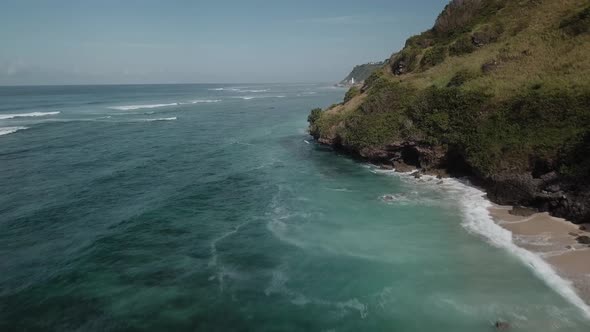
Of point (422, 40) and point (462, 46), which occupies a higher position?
point (422, 40)

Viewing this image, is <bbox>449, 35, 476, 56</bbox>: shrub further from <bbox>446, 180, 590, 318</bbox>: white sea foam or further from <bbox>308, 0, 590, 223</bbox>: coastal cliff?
<bbox>446, 180, 590, 318</bbox>: white sea foam

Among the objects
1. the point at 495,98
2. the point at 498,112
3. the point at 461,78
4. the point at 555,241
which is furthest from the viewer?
the point at 461,78

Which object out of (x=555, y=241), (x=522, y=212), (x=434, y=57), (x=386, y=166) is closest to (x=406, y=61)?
(x=434, y=57)

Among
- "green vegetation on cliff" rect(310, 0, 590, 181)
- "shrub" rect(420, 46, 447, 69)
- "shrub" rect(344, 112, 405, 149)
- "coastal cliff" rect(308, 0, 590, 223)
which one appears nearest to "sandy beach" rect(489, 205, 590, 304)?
"coastal cliff" rect(308, 0, 590, 223)

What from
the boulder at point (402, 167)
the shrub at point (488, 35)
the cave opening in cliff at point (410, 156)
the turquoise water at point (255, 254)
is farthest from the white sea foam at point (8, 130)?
the shrub at point (488, 35)

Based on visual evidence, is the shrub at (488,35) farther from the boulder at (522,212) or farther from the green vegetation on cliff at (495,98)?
the boulder at (522,212)

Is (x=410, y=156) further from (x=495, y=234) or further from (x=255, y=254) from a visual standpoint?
(x=255, y=254)

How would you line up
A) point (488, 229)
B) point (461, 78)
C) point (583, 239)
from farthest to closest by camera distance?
point (461, 78) < point (488, 229) < point (583, 239)
